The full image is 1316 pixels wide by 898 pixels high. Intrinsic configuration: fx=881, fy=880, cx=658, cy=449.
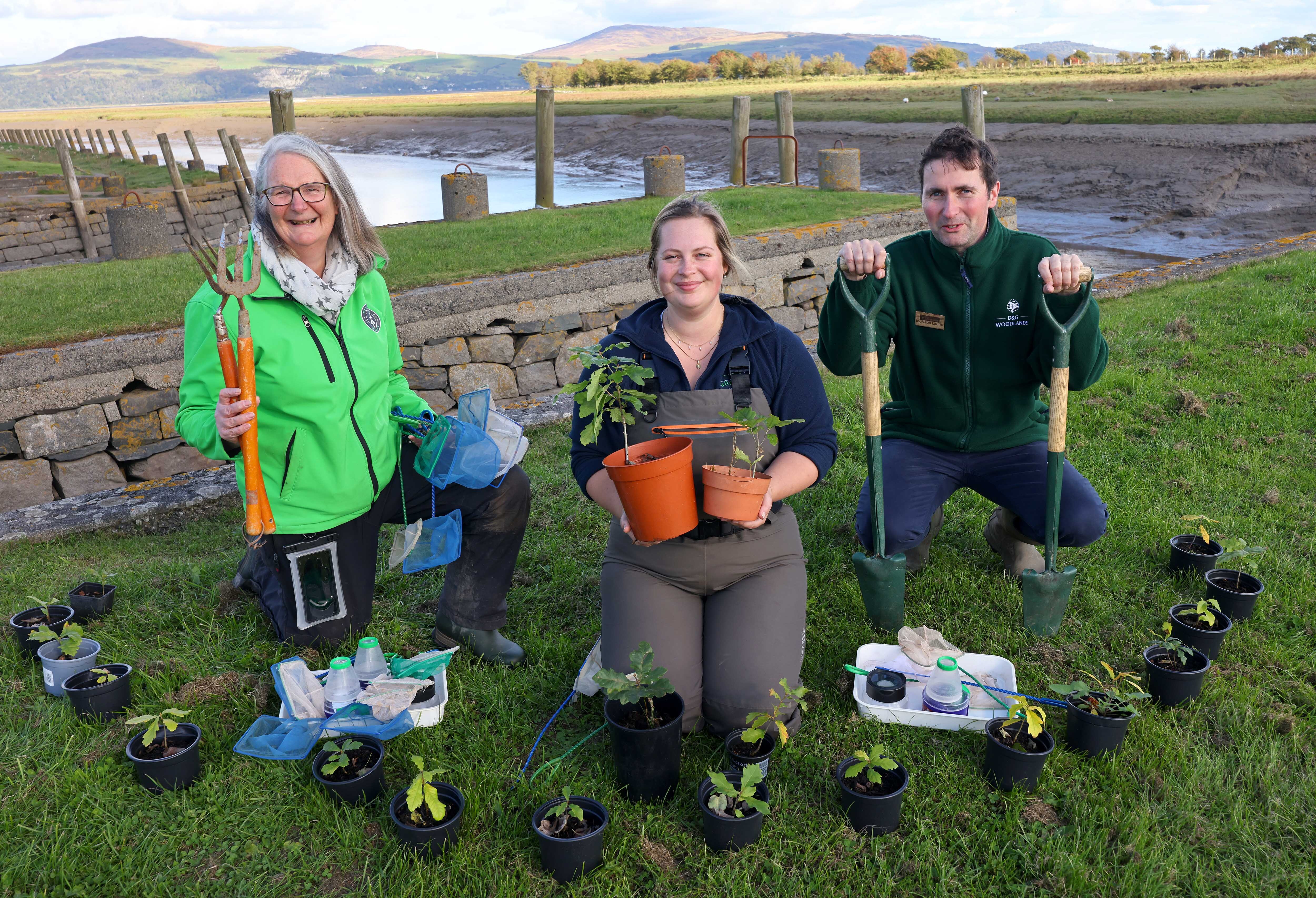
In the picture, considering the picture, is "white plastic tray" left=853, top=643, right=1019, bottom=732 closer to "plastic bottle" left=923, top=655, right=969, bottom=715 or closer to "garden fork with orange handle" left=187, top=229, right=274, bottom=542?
"plastic bottle" left=923, top=655, right=969, bottom=715

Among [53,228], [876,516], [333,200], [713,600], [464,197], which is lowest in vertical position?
[713,600]

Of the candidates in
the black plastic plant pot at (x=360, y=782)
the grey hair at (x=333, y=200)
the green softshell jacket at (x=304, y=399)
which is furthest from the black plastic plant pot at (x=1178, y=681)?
the grey hair at (x=333, y=200)

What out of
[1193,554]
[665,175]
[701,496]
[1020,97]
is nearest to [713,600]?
[701,496]

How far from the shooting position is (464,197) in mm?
9938

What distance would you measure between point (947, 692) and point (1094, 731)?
0.43 metres

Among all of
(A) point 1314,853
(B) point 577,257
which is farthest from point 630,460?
(B) point 577,257

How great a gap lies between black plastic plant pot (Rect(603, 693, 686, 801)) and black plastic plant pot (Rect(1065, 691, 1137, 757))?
1179 mm

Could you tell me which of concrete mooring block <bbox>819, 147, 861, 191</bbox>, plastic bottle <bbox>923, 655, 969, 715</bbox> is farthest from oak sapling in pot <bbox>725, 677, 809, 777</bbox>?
concrete mooring block <bbox>819, 147, 861, 191</bbox>

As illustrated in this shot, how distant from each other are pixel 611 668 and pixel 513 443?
92cm

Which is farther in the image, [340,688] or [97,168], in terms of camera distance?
[97,168]

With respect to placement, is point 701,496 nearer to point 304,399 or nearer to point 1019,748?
point 1019,748

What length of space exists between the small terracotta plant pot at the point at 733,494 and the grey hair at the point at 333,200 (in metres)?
Answer: 1.54

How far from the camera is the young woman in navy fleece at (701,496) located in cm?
282

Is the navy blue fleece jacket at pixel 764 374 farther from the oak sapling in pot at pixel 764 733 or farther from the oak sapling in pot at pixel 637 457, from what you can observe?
the oak sapling in pot at pixel 764 733
